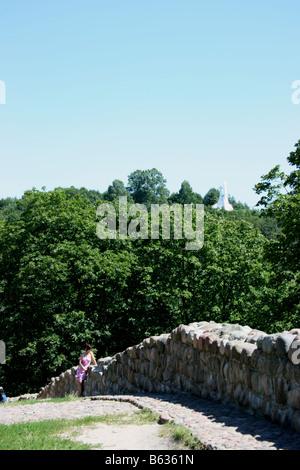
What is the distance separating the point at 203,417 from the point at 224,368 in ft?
3.09

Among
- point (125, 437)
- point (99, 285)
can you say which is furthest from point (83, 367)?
point (99, 285)

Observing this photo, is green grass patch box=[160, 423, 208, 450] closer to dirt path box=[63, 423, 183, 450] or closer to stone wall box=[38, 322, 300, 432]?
dirt path box=[63, 423, 183, 450]

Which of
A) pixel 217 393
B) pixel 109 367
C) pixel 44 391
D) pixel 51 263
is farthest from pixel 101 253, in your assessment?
pixel 217 393

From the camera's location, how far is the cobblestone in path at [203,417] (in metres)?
5.66

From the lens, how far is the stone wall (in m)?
6.22

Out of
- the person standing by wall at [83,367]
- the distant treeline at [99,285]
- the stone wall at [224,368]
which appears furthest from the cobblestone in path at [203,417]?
the distant treeline at [99,285]

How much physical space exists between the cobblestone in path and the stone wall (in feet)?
0.71

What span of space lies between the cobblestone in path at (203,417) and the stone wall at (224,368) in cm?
22

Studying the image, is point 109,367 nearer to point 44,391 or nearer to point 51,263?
point 44,391

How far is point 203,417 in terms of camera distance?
7.30 meters

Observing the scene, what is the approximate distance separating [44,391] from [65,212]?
33.6 feet

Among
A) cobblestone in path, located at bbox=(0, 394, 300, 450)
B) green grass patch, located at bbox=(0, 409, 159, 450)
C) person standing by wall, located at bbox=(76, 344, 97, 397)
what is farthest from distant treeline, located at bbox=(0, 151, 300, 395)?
green grass patch, located at bbox=(0, 409, 159, 450)

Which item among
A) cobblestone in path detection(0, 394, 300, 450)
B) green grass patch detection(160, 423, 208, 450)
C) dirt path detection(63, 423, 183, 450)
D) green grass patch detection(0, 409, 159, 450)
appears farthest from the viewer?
green grass patch detection(0, 409, 159, 450)
